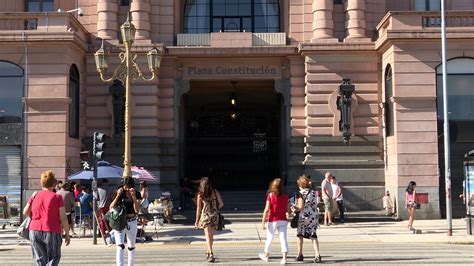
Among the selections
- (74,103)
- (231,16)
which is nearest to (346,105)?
(231,16)

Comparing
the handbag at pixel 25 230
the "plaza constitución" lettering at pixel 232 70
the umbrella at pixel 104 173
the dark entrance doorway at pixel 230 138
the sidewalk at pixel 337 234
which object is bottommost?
the sidewalk at pixel 337 234

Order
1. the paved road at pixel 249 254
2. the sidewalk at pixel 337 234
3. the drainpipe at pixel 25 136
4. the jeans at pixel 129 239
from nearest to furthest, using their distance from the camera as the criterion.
A: 1. the jeans at pixel 129 239
2. the paved road at pixel 249 254
3. the sidewalk at pixel 337 234
4. the drainpipe at pixel 25 136

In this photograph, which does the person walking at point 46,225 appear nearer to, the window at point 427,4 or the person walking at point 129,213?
the person walking at point 129,213

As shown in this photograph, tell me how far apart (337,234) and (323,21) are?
36.8 ft

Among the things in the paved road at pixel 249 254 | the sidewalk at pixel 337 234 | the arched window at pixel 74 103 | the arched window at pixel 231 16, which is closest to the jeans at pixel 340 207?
the sidewalk at pixel 337 234

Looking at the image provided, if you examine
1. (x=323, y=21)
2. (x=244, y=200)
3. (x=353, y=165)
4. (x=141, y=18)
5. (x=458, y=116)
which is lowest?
(x=244, y=200)

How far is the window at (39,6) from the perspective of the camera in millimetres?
28922

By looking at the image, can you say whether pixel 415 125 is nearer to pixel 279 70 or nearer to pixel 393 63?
pixel 393 63

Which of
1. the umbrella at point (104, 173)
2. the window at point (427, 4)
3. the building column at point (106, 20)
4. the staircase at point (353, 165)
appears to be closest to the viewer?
the umbrella at point (104, 173)

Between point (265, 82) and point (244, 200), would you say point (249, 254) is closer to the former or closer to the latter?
point (244, 200)

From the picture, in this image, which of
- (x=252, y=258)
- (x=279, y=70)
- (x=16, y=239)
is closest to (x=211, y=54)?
(x=279, y=70)

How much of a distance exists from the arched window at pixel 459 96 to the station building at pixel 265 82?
4 centimetres

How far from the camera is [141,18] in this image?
1088 inches

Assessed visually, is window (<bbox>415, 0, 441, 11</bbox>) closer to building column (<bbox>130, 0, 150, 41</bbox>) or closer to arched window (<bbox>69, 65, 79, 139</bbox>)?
building column (<bbox>130, 0, 150, 41</bbox>)
